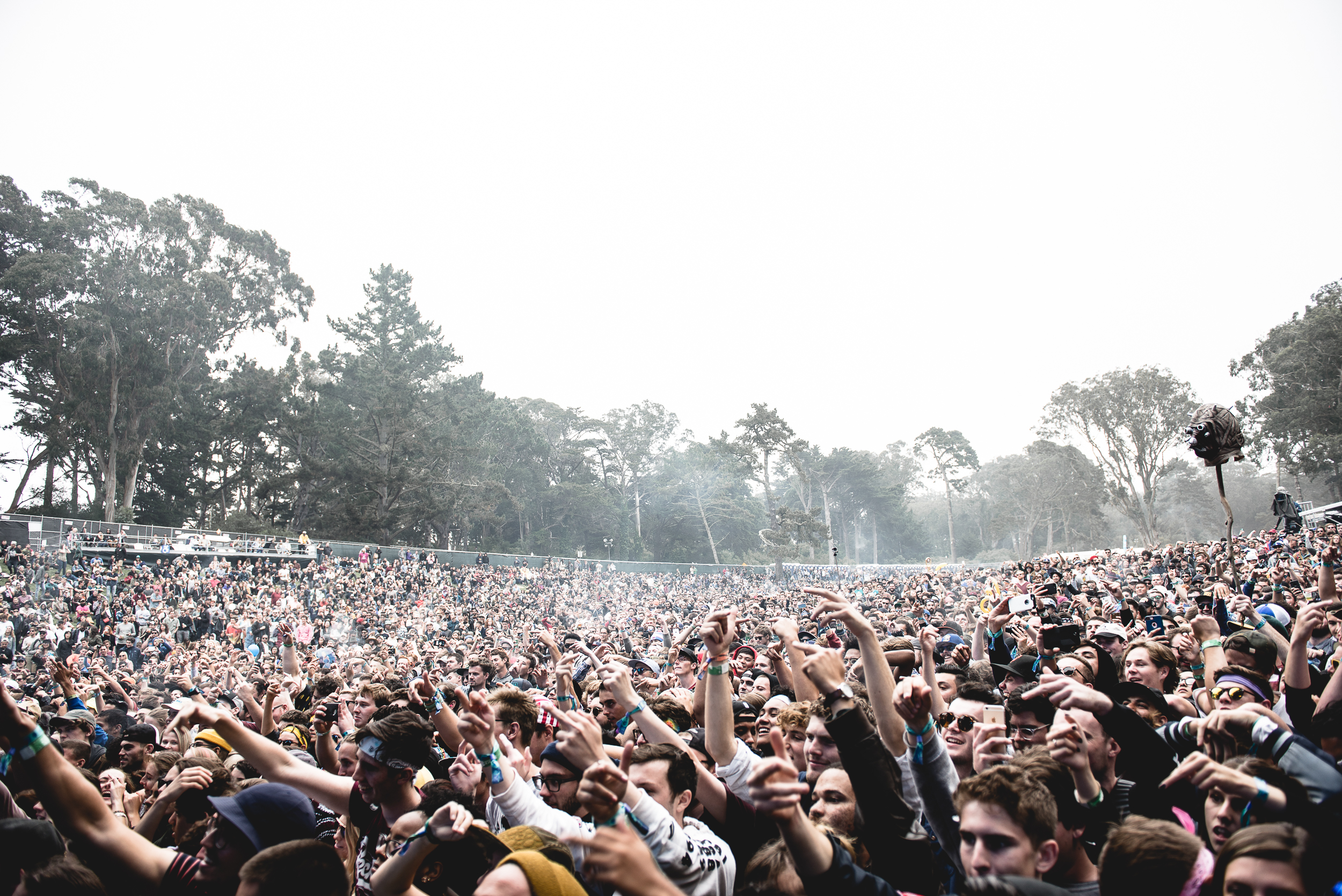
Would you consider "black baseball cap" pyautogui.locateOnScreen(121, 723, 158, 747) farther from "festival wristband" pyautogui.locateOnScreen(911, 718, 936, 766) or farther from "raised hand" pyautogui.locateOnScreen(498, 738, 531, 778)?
"festival wristband" pyautogui.locateOnScreen(911, 718, 936, 766)

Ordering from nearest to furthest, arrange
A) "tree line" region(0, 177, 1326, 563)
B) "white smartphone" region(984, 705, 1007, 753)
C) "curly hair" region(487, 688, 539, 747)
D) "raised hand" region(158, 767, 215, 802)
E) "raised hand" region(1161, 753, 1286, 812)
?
"raised hand" region(1161, 753, 1286, 812)
"raised hand" region(158, 767, 215, 802)
"white smartphone" region(984, 705, 1007, 753)
"curly hair" region(487, 688, 539, 747)
"tree line" region(0, 177, 1326, 563)

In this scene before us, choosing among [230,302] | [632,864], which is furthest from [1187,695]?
[230,302]

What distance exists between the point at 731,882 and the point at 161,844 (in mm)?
3328

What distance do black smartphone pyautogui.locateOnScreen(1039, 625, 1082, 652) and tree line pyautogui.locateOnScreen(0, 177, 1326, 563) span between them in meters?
37.2

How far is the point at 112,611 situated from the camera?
1888 cm

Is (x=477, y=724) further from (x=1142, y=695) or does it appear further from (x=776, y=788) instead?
(x=1142, y=695)

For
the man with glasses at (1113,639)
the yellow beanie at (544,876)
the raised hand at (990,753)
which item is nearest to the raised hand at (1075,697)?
the raised hand at (990,753)

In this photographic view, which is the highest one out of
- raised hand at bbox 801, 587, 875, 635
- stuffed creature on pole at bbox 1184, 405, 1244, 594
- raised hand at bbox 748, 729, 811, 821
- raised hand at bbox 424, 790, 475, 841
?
stuffed creature on pole at bbox 1184, 405, 1244, 594

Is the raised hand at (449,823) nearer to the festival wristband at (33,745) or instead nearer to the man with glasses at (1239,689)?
the festival wristband at (33,745)

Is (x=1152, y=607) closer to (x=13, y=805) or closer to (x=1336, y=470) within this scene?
(x=13, y=805)

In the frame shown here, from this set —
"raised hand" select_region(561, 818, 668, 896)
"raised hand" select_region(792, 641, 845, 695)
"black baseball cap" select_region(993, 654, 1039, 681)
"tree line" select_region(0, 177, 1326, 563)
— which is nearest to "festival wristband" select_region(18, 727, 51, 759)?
"raised hand" select_region(561, 818, 668, 896)

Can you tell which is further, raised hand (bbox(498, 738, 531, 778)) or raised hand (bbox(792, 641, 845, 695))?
raised hand (bbox(498, 738, 531, 778))

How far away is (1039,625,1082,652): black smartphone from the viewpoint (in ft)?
17.1

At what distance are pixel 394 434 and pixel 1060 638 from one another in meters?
42.8
